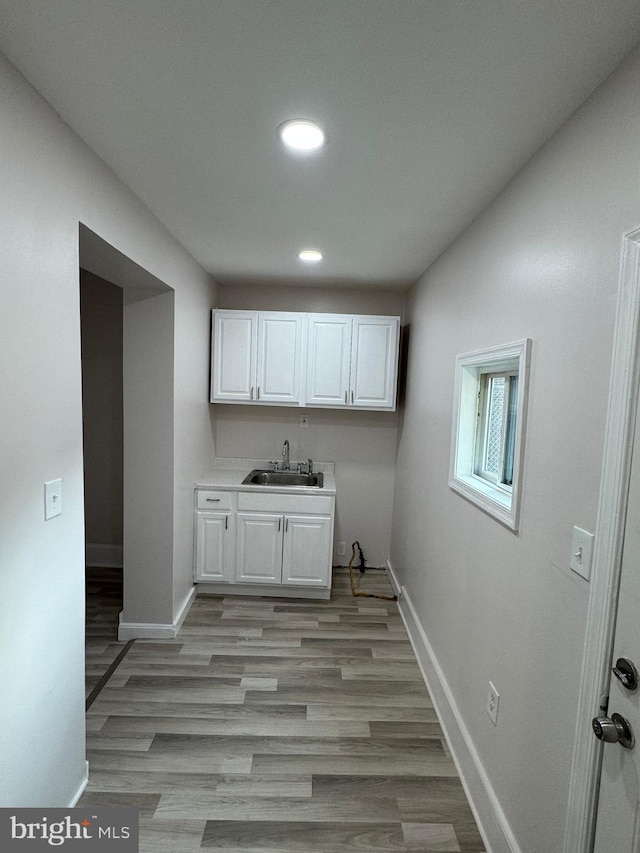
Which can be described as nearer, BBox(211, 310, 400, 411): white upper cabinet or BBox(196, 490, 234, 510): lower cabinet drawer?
BBox(196, 490, 234, 510): lower cabinet drawer

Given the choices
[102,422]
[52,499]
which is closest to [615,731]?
[52,499]

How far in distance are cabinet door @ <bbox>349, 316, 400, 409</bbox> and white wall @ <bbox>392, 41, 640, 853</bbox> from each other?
4.12ft

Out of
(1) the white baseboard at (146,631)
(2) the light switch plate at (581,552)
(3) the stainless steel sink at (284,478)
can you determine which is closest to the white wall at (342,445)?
(3) the stainless steel sink at (284,478)

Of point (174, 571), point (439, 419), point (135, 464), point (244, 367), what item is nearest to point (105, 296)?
point (244, 367)

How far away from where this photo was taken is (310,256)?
276cm

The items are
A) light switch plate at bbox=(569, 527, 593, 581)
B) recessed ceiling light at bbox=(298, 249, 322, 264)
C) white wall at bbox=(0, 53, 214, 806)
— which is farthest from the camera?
recessed ceiling light at bbox=(298, 249, 322, 264)

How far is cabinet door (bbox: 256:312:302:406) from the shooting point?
3.38 metres

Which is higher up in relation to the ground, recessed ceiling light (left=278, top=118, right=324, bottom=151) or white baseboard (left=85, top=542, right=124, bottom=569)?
recessed ceiling light (left=278, top=118, right=324, bottom=151)

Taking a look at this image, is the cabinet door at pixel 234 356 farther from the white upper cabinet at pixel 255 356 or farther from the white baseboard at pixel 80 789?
the white baseboard at pixel 80 789

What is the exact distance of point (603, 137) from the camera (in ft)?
3.61

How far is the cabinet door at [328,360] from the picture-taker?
11.1ft

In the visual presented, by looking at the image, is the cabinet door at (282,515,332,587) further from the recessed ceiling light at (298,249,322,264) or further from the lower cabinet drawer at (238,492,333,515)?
the recessed ceiling light at (298,249,322,264)

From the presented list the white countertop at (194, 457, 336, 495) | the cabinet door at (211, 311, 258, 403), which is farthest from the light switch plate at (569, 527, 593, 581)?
the cabinet door at (211, 311, 258, 403)

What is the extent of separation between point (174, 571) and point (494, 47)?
290cm
